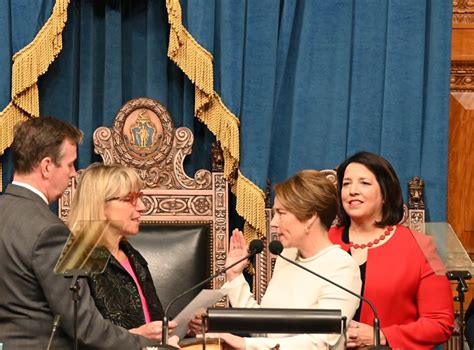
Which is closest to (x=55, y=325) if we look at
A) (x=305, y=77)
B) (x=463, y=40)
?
(x=305, y=77)

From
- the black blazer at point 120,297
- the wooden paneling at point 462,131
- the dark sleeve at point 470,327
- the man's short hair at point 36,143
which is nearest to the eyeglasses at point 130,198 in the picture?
the black blazer at point 120,297

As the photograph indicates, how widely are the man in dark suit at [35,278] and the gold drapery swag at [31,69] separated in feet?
3.65

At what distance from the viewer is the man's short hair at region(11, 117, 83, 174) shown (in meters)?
3.40

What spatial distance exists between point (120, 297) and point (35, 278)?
0.51 meters

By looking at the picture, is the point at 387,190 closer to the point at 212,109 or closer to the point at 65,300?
the point at 212,109

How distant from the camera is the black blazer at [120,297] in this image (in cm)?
362

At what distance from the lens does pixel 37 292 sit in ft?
10.7

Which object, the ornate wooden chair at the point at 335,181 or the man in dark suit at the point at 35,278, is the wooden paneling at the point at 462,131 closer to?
the ornate wooden chair at the point at 335,181

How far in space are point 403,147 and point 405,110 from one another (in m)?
0.18

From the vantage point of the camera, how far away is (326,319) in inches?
118

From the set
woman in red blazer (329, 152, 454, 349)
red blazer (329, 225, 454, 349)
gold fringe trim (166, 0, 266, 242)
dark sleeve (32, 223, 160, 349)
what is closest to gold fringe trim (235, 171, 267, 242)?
gold fringe trim (166, 0, 266, 242)

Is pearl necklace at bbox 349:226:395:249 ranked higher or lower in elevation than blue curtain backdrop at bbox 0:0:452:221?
lower

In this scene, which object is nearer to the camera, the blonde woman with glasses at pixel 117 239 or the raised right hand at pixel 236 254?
the blonde woman with glasses at pixel 117 239

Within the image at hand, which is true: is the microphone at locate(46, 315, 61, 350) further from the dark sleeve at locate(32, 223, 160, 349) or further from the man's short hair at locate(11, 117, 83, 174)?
the man's short hair at locate(11, 117, 83, 174)
